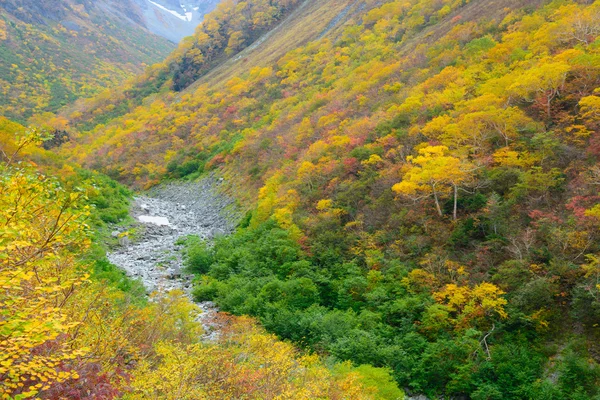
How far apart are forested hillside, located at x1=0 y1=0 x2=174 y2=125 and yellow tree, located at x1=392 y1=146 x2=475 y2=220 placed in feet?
251

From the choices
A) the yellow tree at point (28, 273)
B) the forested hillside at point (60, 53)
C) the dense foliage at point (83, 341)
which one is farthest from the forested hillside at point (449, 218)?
the forested hillside at point (60, 53)

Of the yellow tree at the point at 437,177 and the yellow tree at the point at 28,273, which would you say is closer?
the yellow tree at the point at 28,273

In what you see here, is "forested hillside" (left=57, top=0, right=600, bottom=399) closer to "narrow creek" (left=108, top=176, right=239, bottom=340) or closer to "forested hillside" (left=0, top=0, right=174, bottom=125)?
"narrow creek" (left=108, top=176, right=239, bottom=340)

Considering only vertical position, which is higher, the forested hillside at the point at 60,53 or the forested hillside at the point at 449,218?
the forested hillside at the point at 60,53

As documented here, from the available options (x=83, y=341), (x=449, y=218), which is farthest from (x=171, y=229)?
(x=83, y=341)

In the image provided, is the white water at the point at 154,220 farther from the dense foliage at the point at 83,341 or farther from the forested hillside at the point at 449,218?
the dense foliage at the point at 83,341

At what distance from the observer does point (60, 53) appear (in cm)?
10494

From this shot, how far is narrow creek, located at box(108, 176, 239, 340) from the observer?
17.0m

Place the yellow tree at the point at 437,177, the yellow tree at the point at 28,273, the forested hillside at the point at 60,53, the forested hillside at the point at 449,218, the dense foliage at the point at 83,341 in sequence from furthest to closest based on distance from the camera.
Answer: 1. the forested hillside at the point at 60,53
2. the yellow tree at the point at 437,177
3. the forested hillside at the point at 449,218
4. the dense foliage at the point at 83,341
5. the yellow tree at the point at 28,273

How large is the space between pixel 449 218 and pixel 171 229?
17.8 m

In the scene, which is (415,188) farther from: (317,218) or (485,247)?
(317,218)

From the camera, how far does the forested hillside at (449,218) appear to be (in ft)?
34.6

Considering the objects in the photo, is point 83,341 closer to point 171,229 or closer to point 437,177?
point 437,177

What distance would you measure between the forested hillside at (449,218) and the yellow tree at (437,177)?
0.24 feet
